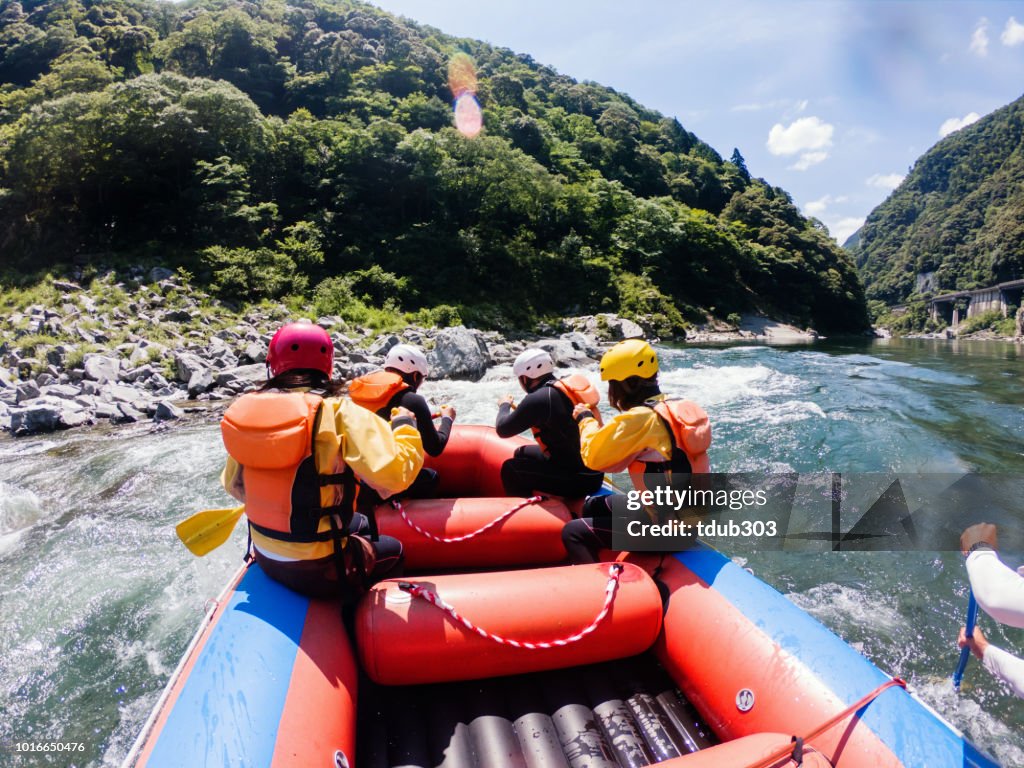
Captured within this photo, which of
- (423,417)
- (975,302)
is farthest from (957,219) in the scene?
(423,417)

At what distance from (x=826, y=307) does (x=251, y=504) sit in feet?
155

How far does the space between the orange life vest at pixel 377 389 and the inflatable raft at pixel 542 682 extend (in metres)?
1.23

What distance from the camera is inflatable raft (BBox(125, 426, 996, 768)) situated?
1.69 metres

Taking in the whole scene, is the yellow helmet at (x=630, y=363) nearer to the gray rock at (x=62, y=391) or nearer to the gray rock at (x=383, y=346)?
the gray rock at (x=62, y=391)

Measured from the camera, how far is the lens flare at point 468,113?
37531 millimetres

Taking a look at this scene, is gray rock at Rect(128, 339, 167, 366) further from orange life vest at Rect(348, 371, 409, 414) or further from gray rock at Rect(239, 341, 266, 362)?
orange life vest at Rect(348, 371, 409, 414)

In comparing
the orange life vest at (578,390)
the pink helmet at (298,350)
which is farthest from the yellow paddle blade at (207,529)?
the orange life vest at (578,390)

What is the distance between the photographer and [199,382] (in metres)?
11.2

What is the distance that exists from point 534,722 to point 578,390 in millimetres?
1812

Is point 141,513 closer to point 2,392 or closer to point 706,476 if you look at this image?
point 706,476

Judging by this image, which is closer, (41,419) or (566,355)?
(41,419)

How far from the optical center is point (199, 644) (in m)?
2.14

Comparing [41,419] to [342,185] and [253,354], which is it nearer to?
[253,354]

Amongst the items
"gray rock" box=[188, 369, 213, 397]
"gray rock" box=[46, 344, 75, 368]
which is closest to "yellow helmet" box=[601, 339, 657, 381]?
"gray rock" box=[188, 369, 213, 397]
